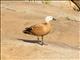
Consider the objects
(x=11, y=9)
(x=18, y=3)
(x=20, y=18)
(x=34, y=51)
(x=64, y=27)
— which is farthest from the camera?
(x=18, y=3)

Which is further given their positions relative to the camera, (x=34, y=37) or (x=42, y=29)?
(x=34, y=37)

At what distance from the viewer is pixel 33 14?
559 inches

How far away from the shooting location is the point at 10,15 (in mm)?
14164

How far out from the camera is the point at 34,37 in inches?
441

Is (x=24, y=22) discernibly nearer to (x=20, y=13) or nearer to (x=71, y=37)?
(x=20, y=13)

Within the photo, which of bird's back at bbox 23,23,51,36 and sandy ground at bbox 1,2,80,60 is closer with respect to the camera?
sandy ground at bbox 1,2,80,60

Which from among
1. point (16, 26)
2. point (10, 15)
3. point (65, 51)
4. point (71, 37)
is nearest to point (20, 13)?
point (10, 15)

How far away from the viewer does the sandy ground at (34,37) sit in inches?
335

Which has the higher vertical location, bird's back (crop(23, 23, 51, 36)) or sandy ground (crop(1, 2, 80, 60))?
bird's back (crop(23, 23, 51, 36))

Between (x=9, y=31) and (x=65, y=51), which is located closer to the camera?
(x=65, y=51)

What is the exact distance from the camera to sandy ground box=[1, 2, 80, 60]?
8.52m

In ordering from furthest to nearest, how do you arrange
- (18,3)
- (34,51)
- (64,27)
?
(18,3)
(64,27)
(34,51)

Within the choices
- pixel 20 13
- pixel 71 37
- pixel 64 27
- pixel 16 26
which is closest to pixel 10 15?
pixel 20 13

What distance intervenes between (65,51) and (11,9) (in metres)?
6.55
